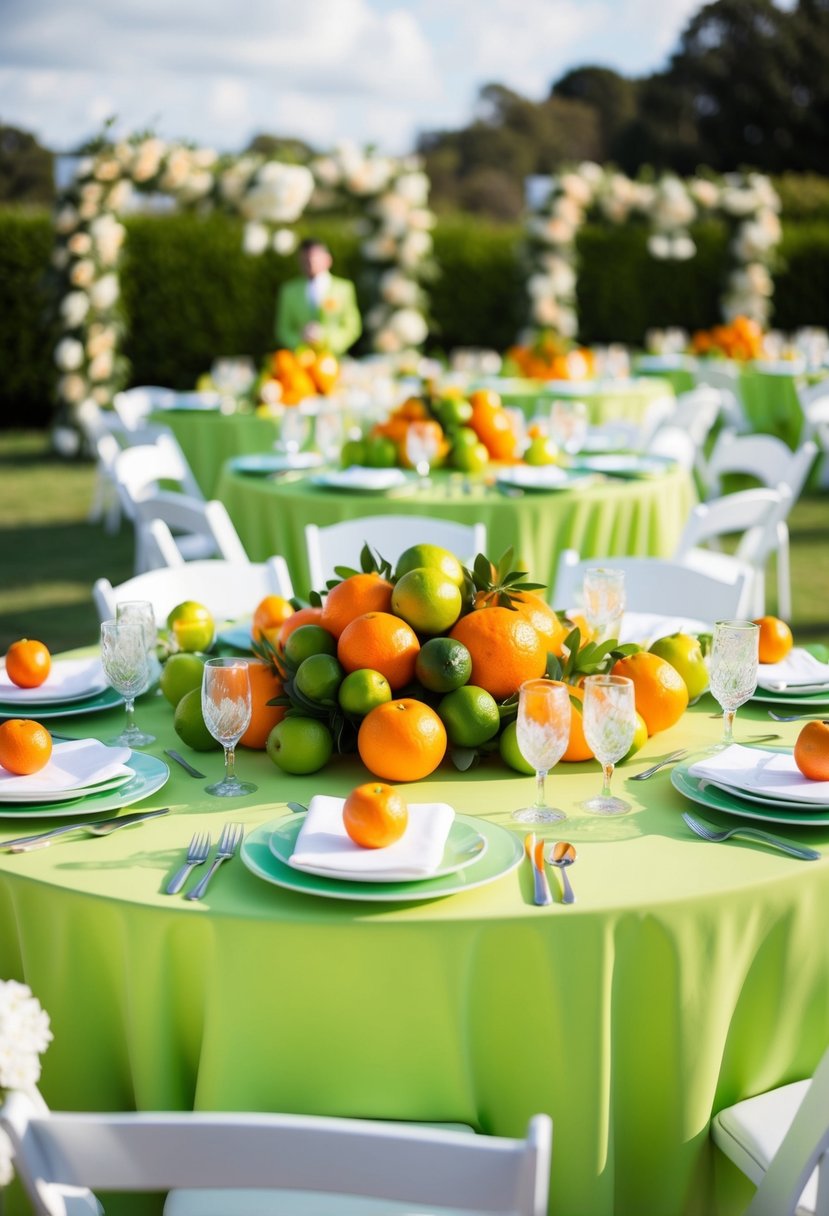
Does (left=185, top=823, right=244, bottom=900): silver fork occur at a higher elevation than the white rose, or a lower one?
lower

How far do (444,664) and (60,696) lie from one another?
2.79ft

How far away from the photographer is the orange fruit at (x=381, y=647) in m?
2.10

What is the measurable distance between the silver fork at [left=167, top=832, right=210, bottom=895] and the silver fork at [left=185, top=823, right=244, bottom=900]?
18 millimetres

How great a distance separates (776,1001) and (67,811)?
1.08 metres

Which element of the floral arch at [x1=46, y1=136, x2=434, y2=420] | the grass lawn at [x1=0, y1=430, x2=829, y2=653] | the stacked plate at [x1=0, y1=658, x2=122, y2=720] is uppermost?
the floral arch at [x1=46, y1=136, x2=434, y2=420]

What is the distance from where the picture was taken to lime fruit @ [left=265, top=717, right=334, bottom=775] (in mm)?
2150

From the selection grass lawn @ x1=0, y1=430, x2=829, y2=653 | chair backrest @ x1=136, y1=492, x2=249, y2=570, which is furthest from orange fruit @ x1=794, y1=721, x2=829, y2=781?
grass lawn @ x1=0, y1=430, x2=829, y2=653

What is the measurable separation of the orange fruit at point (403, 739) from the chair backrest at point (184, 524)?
205cm

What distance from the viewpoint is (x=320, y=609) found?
2.45 m

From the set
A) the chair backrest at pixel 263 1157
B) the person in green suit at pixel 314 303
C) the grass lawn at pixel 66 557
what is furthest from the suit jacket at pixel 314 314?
the chair backrest at pixel 263 1157

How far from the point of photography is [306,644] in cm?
219

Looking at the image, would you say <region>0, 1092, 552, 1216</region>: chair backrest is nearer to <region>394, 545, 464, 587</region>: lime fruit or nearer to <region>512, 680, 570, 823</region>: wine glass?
<region>512, 680, 570, 823</region>: wine glass

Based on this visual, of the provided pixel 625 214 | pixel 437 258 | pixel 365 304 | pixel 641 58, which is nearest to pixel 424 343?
pixel 437 258

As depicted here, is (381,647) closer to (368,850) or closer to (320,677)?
(320,677)
